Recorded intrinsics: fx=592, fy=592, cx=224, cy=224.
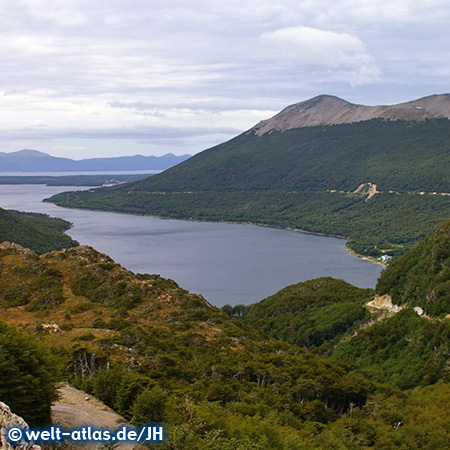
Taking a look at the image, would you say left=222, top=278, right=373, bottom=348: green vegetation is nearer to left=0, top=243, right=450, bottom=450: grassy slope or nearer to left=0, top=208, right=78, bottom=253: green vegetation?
left=0, top=243, right=450, bottom=450: grassy slope

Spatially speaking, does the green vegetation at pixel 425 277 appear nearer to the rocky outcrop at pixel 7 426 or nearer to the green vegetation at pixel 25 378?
the green vegetation at pixel 25 378

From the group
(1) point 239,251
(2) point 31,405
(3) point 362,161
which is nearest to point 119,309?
(2) point 31,405

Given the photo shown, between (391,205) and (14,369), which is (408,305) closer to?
(14,369)

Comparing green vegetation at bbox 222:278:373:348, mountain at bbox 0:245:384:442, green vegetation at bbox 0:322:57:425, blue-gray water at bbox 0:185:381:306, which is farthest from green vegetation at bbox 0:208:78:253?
green vegetation at bbox 0:322:57:425

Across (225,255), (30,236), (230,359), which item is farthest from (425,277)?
(30,236)

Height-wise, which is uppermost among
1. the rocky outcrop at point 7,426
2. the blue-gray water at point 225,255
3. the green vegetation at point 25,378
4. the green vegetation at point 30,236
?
the rocky outcrop at point 7,426

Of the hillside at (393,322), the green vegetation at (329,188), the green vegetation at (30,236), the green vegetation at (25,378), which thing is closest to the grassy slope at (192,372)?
the hillside at (393,322)

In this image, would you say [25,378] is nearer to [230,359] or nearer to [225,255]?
[230,359]
